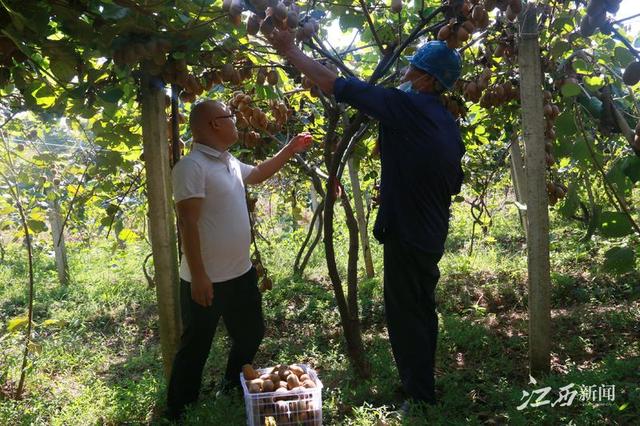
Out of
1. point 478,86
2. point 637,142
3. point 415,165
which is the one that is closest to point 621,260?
point 637,142

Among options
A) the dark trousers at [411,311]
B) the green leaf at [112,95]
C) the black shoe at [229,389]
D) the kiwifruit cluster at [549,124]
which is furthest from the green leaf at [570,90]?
the black shoe at [229,389]

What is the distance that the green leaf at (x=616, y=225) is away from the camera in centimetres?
246

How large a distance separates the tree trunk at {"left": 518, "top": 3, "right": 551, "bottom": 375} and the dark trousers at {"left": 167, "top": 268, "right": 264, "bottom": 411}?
146 centimetres

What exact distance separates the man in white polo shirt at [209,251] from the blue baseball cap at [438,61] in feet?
3.23

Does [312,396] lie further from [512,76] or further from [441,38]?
[512,76]

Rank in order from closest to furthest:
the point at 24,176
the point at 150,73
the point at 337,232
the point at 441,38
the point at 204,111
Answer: the point at 441,38 → the point at 150,73 → the point at 204,111 → the point at 24,176 → the point at 337,232

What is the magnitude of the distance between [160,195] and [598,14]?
2.07 m

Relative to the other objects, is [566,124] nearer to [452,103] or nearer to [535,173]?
[535,173]

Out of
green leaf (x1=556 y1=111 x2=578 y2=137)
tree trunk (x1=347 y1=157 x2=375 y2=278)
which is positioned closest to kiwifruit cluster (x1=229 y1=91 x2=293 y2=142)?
green leaf (x1=556 y1=111 x2=578 y2=137)

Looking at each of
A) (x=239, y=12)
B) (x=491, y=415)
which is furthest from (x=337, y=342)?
(x=239, y=12)

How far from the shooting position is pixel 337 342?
437cm

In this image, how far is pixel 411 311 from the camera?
107 inches

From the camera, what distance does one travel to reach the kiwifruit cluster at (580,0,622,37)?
6.82 ft

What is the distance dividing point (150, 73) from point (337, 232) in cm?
876
